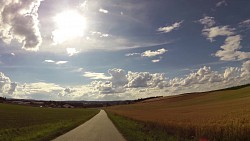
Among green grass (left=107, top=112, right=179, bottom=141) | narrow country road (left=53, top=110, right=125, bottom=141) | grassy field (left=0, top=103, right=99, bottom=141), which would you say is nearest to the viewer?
green grass (left=107, top=112, right=179, bottom=141)

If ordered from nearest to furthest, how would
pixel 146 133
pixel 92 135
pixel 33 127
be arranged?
1. pixel 92 135
2. pixel 146 133
3. pixel 33 127

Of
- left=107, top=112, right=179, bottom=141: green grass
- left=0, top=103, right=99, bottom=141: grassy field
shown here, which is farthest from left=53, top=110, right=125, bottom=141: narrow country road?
left=0, top=103, right=99, bottom=141: grassy field

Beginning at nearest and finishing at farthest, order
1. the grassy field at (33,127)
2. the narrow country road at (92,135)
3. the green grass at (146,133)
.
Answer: the green grass at (146,133)
the narrow country road at (92,135)
the grassy field at (33,127)

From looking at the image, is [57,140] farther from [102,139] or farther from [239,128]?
[239,128]

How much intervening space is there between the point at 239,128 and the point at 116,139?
25.9 feet

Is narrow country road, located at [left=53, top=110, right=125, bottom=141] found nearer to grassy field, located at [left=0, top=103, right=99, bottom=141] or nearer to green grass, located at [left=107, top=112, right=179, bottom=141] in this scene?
green grass, located at [left=107, top=112, right=179, bottom=141]

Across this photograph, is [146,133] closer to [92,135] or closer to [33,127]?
[92,135]

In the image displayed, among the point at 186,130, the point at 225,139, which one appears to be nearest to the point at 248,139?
the point at 225,139

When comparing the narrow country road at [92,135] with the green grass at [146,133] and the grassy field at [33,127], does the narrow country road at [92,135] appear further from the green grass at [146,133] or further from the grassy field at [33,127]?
the grassy field at [33,127]

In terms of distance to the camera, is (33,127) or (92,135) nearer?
(92,135)

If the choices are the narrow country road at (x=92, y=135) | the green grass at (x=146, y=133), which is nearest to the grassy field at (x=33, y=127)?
the narrow country road at (x=92, y=135)

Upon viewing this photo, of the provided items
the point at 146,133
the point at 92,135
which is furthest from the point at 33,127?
the point at 146,133

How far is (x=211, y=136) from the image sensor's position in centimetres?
2147

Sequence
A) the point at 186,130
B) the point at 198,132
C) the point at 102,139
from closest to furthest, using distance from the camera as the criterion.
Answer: the point at 102,139 → the point at 198,132 → the point at 186,130
